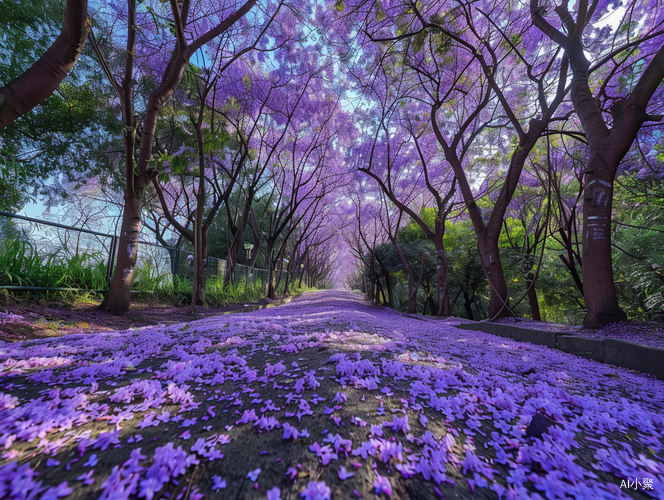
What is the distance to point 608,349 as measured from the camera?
2.60 meters

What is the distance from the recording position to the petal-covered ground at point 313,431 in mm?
773

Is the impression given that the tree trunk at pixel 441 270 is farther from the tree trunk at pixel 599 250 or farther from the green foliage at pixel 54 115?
the green foliage at pixel 54 115

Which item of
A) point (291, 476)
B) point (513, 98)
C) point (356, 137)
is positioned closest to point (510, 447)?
point (291, 476)

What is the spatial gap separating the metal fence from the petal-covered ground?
12.1ft

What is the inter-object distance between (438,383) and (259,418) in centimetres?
103

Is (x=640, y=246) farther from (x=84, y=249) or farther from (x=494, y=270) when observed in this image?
(x=84, y=249)

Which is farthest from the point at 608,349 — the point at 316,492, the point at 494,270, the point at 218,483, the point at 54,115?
the point at 54,115

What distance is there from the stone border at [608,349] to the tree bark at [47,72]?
5.90m

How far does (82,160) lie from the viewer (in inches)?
403

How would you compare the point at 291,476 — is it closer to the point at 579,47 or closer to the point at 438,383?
the point at 438,383

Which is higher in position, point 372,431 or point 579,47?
point 579,47

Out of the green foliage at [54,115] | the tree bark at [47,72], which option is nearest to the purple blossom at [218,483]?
the tree bark at [47,72]

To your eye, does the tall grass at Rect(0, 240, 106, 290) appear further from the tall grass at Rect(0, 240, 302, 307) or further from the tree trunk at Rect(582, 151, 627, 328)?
the tree trunk at Rect(582, 151, 627, 328)

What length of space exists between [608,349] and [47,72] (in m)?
6.21
